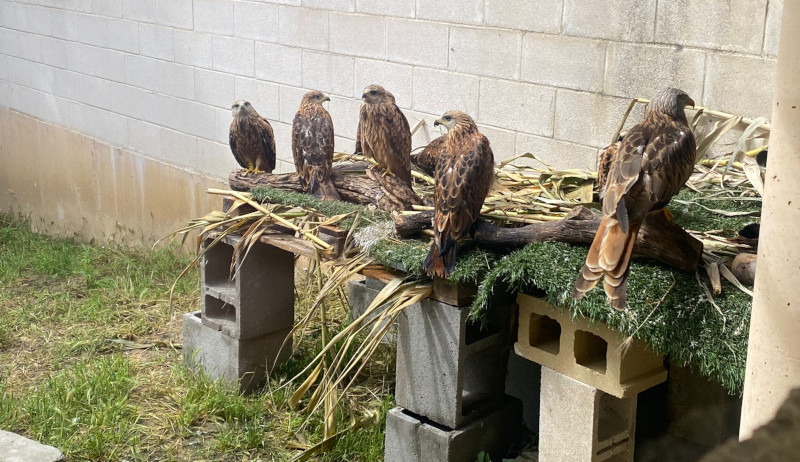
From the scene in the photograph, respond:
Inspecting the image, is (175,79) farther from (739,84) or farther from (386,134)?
(739,84)

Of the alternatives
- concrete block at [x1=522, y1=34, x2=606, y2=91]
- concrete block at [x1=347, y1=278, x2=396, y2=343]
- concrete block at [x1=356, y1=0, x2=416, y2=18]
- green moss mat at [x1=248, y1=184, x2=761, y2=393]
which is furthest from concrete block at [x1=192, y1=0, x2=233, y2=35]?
green moss mat at [x1=248, y1=184, x2=761, y2=393]

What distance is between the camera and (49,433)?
160 inches

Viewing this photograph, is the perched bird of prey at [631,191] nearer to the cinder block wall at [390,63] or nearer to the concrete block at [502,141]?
the cinder block wall at [390,63]

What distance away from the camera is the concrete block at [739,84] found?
3.78m

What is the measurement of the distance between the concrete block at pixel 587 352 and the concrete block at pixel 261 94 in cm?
332

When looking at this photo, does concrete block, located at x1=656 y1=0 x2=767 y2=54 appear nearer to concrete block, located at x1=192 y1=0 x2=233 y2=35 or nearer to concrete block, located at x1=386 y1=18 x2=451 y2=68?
concrete block, located at x1=386 y1=18 x2=451 y2=68

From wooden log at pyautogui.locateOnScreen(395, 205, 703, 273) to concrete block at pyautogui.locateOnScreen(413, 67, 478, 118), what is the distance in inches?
58.5

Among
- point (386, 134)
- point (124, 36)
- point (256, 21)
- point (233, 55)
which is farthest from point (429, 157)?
point (124, 36)

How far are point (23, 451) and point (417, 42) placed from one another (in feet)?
10.2

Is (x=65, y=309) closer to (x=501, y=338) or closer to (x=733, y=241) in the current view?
(x=501, y=338)

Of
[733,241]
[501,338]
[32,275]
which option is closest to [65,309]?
[32,275]

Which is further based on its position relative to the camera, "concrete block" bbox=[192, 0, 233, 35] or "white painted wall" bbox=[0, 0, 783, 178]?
"concrete block" bbox=[192, 0, 233, 35]

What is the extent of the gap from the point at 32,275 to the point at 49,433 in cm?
304

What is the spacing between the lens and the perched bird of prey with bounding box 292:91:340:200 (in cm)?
420
